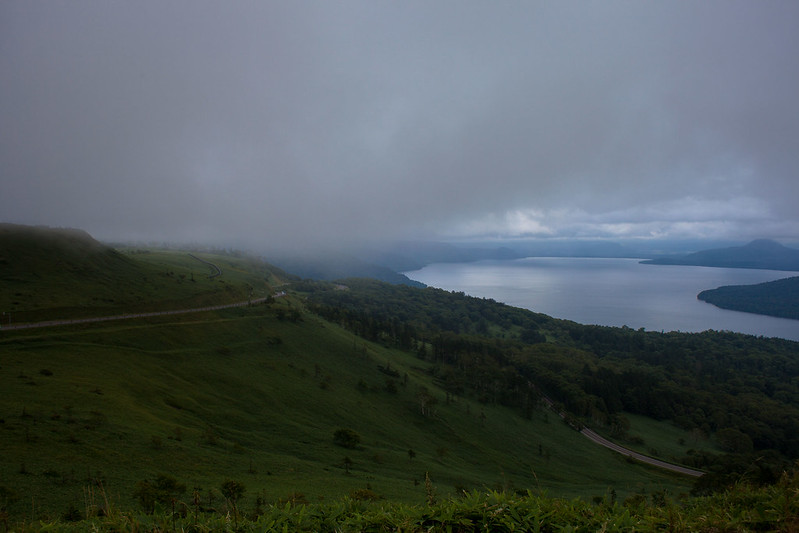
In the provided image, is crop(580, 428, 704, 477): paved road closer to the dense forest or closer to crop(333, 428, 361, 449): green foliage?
the dense forest

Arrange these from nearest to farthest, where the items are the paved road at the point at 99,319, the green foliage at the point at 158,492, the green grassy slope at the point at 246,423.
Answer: the green foliage at the point at 158,492 → the green grassy slope at the point at 246,423 → the paved road at the point at 99,319

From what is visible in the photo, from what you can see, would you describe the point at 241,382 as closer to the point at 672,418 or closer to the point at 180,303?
the point at 180,303

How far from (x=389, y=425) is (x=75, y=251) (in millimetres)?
69691

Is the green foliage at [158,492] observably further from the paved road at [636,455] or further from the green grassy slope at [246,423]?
the paved road at [636,455]

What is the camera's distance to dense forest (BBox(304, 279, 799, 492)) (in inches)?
3209

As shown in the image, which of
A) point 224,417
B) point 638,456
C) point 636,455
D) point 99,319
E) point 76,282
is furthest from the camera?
point 636,455

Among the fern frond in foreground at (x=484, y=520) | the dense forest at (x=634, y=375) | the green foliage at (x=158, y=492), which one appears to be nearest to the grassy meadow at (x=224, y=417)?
the fern frond in foreground at (x=484, y=520)

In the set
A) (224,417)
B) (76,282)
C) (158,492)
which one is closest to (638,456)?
(224,417)

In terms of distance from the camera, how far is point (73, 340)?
44.0 meters

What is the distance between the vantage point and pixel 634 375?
10812 cm

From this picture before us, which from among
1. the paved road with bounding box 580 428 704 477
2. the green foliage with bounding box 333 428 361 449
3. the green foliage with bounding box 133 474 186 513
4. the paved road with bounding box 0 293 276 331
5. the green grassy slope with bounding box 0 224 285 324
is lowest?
the paved road with bounding box 580 428 704 477

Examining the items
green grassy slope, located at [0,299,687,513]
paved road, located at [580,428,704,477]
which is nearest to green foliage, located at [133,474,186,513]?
green grassy slope, located at [0,299,687,513]

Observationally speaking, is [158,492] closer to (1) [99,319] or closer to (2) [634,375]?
(1) [99,319]

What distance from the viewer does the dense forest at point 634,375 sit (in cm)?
8150
